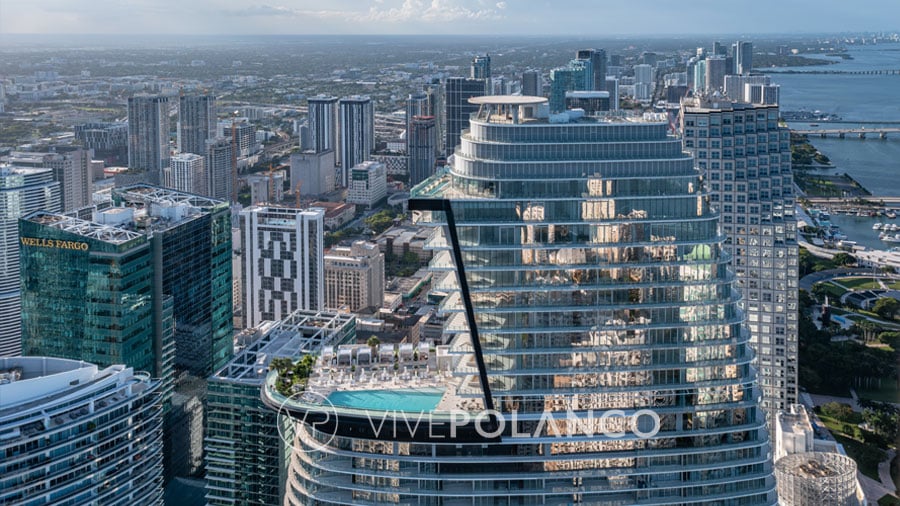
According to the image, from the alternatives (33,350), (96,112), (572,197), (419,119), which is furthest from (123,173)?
(572,197)

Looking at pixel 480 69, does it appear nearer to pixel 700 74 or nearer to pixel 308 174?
pixel 308 174

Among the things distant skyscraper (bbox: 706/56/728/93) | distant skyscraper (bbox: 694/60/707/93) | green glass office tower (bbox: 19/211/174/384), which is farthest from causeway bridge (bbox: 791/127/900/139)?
green glass office tower (bbox: 19/211/174/384)

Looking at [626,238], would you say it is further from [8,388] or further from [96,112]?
[96,112]

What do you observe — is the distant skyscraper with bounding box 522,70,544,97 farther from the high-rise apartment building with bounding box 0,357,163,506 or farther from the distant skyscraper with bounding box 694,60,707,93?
the high-rise apartment building with bounding box 0,357,163,506

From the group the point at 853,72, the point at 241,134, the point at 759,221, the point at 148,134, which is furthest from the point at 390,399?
the point at 853,72

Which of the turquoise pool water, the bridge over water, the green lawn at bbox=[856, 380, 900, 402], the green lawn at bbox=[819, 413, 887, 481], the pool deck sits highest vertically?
the bridge over water

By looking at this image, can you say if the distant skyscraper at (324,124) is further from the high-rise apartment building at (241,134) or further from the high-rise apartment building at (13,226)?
the high-rise apartment building at (13,226)
